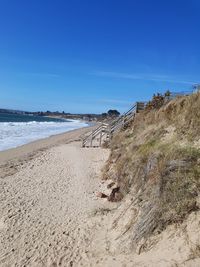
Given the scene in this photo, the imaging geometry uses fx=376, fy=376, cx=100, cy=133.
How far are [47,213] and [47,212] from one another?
3.4 inches

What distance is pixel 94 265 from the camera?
711 cm

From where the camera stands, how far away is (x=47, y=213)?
10305mm

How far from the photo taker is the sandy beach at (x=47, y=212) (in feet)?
25.7

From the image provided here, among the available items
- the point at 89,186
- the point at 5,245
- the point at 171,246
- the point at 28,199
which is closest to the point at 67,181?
the point at 89,186

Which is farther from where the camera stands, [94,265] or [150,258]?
[94,265]

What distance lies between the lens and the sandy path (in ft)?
25.7

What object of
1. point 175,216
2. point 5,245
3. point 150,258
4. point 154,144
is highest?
point 154,144

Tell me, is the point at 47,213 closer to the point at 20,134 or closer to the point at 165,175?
the point at 165,175

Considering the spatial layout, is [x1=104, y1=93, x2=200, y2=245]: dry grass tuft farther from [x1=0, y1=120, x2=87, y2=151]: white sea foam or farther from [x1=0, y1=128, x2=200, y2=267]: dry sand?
[x1=0, y1=120, x2=87, y2=151]: white sea foam

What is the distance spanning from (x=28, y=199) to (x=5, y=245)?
3.40 metres

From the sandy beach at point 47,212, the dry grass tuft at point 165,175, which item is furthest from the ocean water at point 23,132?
the dry grass tuft at point 165,175

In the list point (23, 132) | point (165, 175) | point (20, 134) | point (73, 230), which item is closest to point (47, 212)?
point (73, 230)

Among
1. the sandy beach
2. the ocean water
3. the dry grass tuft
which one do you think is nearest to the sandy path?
the sandy beach

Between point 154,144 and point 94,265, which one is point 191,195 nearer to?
point 94,265
